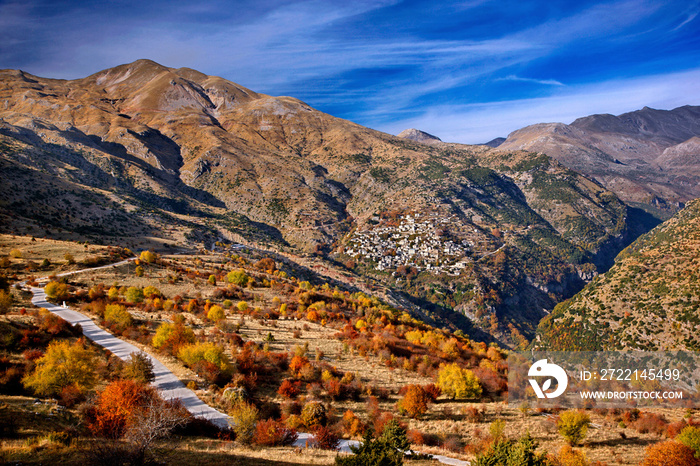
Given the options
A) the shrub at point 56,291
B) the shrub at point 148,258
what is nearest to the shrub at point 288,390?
the shrub at point 56,291

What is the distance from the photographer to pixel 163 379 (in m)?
24.7

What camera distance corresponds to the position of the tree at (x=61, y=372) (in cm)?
1958

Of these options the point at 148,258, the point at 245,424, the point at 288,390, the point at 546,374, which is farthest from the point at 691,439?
the point at 148,258

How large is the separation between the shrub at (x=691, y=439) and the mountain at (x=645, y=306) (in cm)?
4816

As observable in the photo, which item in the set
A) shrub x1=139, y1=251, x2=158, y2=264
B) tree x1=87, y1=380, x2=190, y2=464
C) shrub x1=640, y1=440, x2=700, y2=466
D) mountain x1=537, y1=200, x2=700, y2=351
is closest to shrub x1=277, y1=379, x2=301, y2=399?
tree x1=87, y1=380, x2=190, y2=464

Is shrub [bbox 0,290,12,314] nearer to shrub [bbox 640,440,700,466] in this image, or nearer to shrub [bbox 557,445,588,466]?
shrub [bbox 557,445,588,466]

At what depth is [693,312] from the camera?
5859cm

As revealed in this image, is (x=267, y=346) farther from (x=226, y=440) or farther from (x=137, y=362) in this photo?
(x=226, y=440)

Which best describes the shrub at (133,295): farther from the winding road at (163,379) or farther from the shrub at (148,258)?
the shrub at (148,258)

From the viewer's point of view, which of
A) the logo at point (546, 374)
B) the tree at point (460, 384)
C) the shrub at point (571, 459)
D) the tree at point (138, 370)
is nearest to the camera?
the shrub at point (571, 459)

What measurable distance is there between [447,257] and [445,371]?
126151 mm

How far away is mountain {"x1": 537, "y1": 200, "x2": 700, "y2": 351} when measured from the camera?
59.7m

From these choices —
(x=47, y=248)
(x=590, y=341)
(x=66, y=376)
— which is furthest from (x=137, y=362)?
(x=590, y=341)

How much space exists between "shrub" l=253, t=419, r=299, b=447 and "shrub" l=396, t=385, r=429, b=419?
858 centimetres
